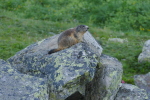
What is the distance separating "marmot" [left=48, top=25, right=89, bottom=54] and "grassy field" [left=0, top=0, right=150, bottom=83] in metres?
4.98

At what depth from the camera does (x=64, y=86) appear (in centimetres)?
672

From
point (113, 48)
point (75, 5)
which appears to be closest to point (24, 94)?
point (113, 48)

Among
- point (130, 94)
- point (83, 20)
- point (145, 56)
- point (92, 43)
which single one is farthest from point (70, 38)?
point (83, 20)

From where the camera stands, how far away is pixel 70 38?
8.82 metres

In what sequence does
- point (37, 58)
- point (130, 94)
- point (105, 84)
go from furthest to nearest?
point (130, 94), point (37, 58), point (105, 84)

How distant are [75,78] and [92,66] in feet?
2.03

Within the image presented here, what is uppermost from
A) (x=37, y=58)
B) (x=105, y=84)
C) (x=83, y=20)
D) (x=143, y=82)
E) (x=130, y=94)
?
(x=37, y=58)

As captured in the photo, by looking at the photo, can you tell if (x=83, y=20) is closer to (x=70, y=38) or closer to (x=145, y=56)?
(x=145, y=56)

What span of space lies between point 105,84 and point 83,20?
53.7ft

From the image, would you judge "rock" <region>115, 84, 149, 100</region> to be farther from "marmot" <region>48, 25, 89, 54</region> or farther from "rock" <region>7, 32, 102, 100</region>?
"marmot" <region>48, 25, 89, 54</region>

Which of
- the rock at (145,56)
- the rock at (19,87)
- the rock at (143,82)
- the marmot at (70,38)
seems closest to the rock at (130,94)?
the marmot at (70,38)

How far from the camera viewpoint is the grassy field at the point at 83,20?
1589 centimetres

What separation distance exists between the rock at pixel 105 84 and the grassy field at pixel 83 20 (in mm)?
5842

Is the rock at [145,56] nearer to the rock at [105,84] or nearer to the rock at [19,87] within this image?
the rock at [105,84]
